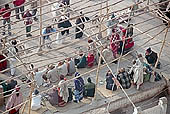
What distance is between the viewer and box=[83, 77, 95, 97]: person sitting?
13945 millimetres

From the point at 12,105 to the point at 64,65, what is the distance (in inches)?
99.8

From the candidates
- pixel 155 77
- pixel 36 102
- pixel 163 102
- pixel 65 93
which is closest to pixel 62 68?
pixel 65 93

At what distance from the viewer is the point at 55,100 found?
13.6 m

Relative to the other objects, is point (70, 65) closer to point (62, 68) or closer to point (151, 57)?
point (62, 68)

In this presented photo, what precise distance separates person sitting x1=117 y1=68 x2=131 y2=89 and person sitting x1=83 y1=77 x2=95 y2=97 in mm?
909

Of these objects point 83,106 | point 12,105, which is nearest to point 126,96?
point 83,106

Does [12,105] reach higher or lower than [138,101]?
higher

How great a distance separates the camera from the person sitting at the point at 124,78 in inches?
562

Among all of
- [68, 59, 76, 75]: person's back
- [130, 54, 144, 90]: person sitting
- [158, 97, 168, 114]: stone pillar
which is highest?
[68, 59, 76, 75]: person's back

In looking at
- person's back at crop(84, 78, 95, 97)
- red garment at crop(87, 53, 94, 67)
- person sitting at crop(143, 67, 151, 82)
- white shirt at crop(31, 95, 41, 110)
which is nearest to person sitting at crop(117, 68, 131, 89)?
person sitting at crop(143, 67, 151, 82)

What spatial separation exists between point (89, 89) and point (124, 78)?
1194 millimetres

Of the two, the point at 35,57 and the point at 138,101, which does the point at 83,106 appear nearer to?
the point at 138,101

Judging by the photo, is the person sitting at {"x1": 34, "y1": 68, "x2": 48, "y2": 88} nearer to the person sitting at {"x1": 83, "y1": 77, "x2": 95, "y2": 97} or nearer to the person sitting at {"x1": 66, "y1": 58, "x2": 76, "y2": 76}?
the person sitting at {"x1": 66, "y1": 58, "x2": 76, "y2": 76}

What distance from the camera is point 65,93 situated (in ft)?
44.5
